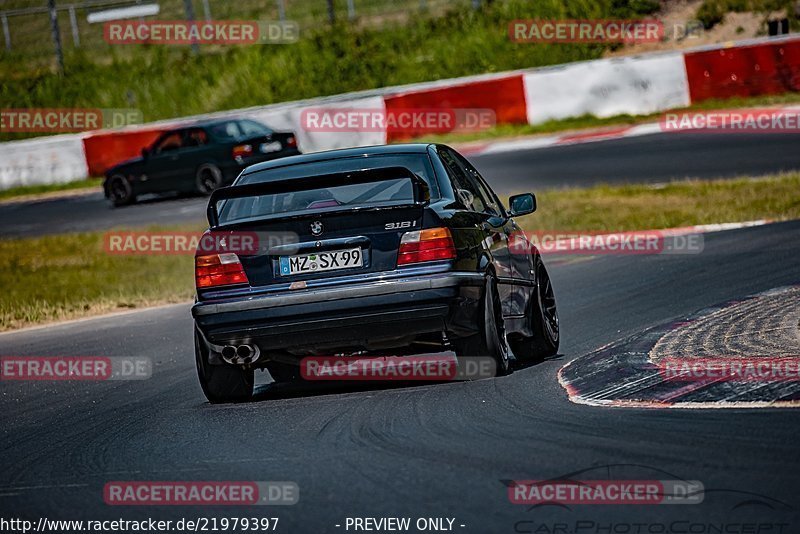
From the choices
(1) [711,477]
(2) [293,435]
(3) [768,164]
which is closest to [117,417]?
(2) [293,435]

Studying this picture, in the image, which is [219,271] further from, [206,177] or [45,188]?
[45,188]

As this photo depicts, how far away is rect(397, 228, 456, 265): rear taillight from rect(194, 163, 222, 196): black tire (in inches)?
711

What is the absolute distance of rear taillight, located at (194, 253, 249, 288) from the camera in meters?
7.39

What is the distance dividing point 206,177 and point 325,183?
1810 centimetres

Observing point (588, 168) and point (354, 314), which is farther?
point (588, 168)

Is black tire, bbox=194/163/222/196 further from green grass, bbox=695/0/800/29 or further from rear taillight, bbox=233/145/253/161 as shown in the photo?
green grass, bbox=695/0/800/29

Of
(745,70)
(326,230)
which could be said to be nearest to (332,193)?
(326,230)

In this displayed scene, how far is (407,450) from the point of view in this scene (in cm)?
584

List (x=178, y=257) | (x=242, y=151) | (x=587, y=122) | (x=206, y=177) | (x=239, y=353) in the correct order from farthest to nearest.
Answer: (x=587, y=122) < (x=206, y=177) < (x=242, y=151) < (x=178, y=257) < (x=239, y=353)

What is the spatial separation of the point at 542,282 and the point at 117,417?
2.82 meters

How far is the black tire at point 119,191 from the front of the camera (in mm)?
25781

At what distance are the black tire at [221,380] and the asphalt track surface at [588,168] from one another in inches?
476

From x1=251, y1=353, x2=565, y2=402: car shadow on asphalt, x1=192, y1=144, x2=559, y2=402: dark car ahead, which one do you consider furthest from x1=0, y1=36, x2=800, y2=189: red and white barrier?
x1=192, y1=144, x2=559, y2=402: dark car ahead

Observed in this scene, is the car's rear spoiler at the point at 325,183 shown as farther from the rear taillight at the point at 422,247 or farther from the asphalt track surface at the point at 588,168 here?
the asphalt track surface at the point at 588,168
